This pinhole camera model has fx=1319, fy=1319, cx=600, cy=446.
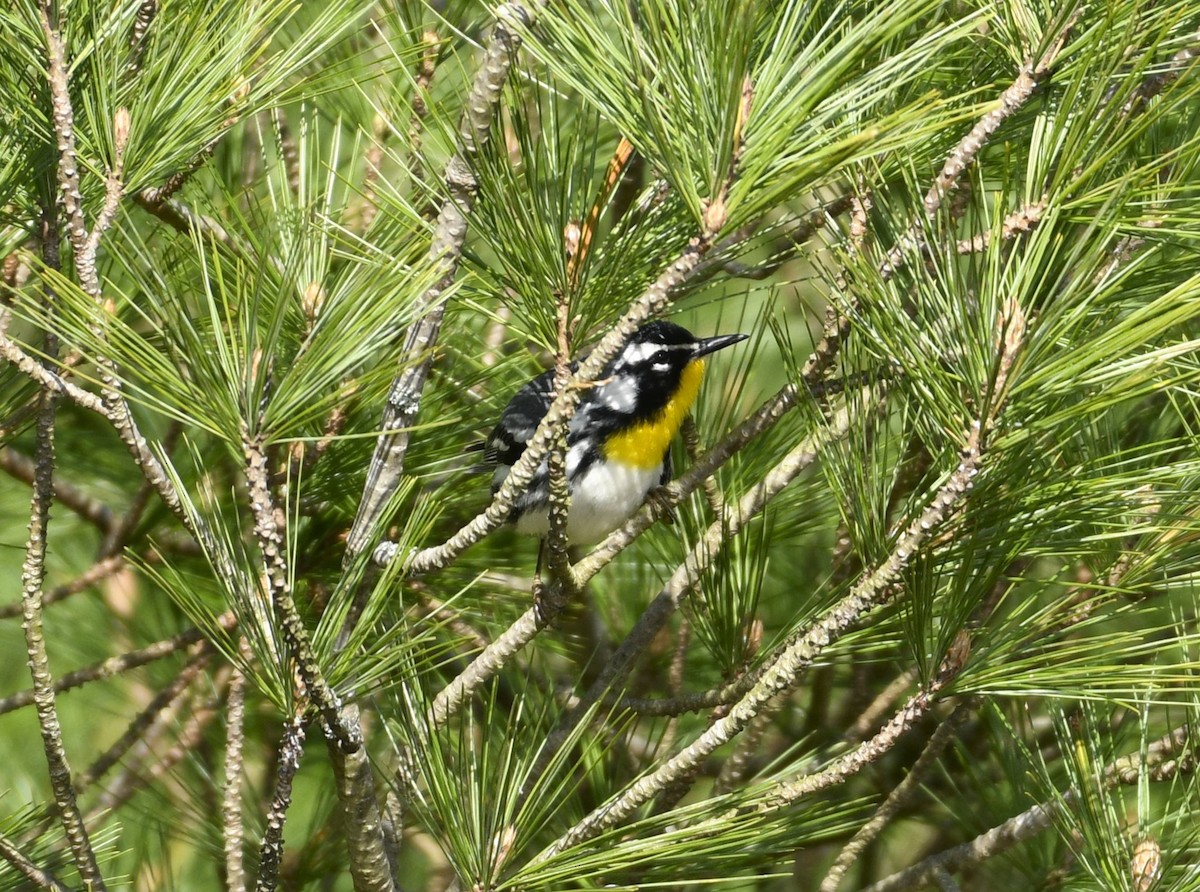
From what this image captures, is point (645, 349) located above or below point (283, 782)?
above

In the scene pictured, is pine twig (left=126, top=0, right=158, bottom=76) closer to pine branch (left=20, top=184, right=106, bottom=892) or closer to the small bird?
pine branch (left=20, top=184, right=106, bottom=892)

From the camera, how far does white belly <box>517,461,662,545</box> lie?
171 centimetres

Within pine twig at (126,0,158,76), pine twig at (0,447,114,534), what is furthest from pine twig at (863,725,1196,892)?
pine twig at (0,447,114,534)

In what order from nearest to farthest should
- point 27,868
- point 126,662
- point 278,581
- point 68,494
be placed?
point 278,581, point 27,868, point 126,662, point 68,494

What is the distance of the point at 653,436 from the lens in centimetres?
173

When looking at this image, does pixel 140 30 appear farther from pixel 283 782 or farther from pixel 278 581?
pixel 283 782

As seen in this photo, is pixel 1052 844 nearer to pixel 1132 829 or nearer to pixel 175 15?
pixel 1132 829

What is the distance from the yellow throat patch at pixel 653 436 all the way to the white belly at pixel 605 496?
0.04ft

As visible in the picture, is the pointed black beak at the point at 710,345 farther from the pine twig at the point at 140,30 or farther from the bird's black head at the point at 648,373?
the pine twig at the point at 140,30

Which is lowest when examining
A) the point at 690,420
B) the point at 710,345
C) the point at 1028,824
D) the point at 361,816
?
the point at 1028,824

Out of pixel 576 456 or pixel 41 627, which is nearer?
pixel 41 627

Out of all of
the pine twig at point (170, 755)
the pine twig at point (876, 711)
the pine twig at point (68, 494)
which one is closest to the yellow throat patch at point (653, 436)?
the pine twig at point (876, 711)

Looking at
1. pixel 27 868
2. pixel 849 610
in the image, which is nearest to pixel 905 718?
pixel 849 610

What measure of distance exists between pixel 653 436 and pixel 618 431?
46mm
